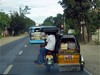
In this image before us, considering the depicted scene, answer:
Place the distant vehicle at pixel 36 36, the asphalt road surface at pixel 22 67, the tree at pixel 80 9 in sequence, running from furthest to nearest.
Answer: the distant vehicle at pixel 36 36, the tree at pixel 80 9, the asphalt road surface at pixel 22 67

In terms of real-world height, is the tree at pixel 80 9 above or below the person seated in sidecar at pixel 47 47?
above

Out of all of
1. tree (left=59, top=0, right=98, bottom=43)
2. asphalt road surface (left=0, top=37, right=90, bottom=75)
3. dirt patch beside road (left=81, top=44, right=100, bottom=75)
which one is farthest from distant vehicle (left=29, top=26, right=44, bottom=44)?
asphalt road surface (left=0, top=37, right=90, bottom=75)

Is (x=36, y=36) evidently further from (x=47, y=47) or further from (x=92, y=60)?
(x=47, y=47)

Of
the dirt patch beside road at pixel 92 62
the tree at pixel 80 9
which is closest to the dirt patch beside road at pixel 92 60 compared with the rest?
the dirt patch beside road at pixel 92 62

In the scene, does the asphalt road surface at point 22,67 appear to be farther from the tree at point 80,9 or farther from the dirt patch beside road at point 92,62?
the tree at point 80,9

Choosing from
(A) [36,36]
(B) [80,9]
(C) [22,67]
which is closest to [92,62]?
(C) [22,67]

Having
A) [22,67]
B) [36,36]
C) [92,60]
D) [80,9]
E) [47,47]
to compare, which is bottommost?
[36,36]

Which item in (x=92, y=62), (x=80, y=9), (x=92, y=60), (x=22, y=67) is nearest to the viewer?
(x=22, y=67)

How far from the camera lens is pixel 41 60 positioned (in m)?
16.6

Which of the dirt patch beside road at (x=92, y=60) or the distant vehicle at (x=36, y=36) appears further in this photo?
the distant vehicle at (x=36, y=36)

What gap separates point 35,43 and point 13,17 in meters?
66.2

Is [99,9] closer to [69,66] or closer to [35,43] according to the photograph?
[35,43]

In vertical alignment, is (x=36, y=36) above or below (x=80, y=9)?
below

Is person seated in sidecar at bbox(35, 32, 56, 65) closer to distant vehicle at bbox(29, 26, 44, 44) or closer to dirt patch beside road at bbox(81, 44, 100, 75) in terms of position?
dirt patch beside road at bbox(81, 44, 100, 75)
